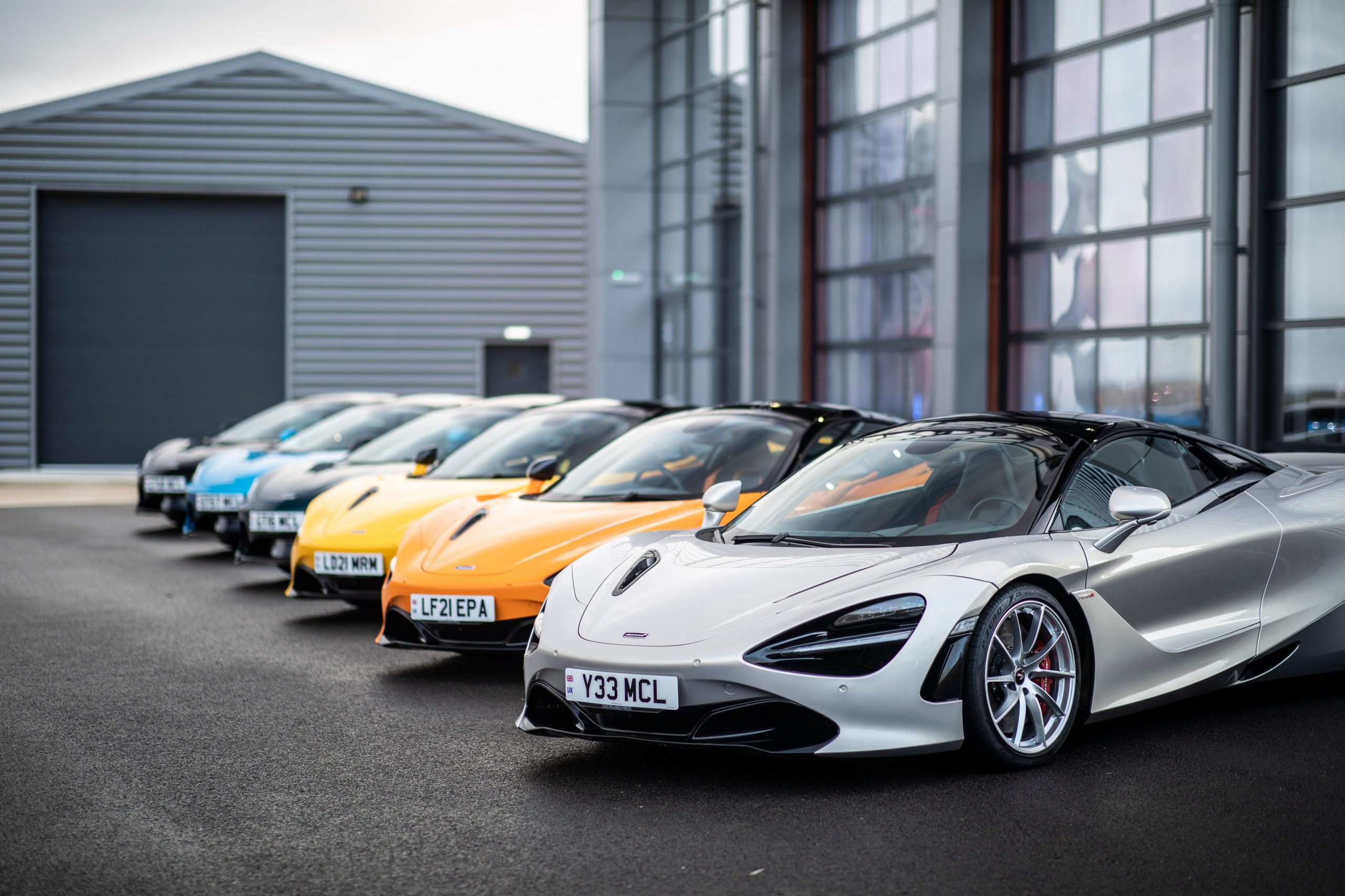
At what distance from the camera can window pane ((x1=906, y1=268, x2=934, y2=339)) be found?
632 inches

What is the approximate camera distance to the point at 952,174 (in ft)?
47.9

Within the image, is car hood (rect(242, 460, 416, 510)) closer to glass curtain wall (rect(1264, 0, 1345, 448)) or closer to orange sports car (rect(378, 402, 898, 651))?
orange sports car (rect(378, 402, 898, 651))

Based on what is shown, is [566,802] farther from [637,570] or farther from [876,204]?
[876,204]

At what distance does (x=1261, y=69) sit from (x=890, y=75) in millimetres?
5857

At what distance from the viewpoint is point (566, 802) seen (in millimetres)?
4309

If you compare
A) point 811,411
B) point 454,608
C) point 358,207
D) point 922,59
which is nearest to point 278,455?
point 811,411

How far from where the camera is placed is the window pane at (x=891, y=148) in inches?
645

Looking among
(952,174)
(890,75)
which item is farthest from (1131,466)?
(890,75)

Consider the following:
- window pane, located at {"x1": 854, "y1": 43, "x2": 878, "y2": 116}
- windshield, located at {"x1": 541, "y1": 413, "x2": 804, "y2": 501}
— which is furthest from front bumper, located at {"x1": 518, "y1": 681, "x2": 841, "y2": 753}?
window pane, located at {"x1": 854, "y1": 43, "x2": 878, "y2": 116}

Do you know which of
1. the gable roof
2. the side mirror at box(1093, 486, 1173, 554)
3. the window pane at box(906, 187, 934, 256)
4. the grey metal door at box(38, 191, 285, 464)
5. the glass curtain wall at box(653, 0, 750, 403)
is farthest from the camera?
the grey metal door at box(38, 191, 285, 464)

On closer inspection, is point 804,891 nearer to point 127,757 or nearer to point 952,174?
point 127,757

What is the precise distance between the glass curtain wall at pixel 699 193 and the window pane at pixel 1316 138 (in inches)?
349

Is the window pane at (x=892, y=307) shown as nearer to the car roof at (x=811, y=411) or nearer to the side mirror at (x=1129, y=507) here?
the car roof at (x=811, y=411)

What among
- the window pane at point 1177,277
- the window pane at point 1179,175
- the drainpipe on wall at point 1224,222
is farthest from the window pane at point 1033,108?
the drainpipe on wall at point 1224,222
